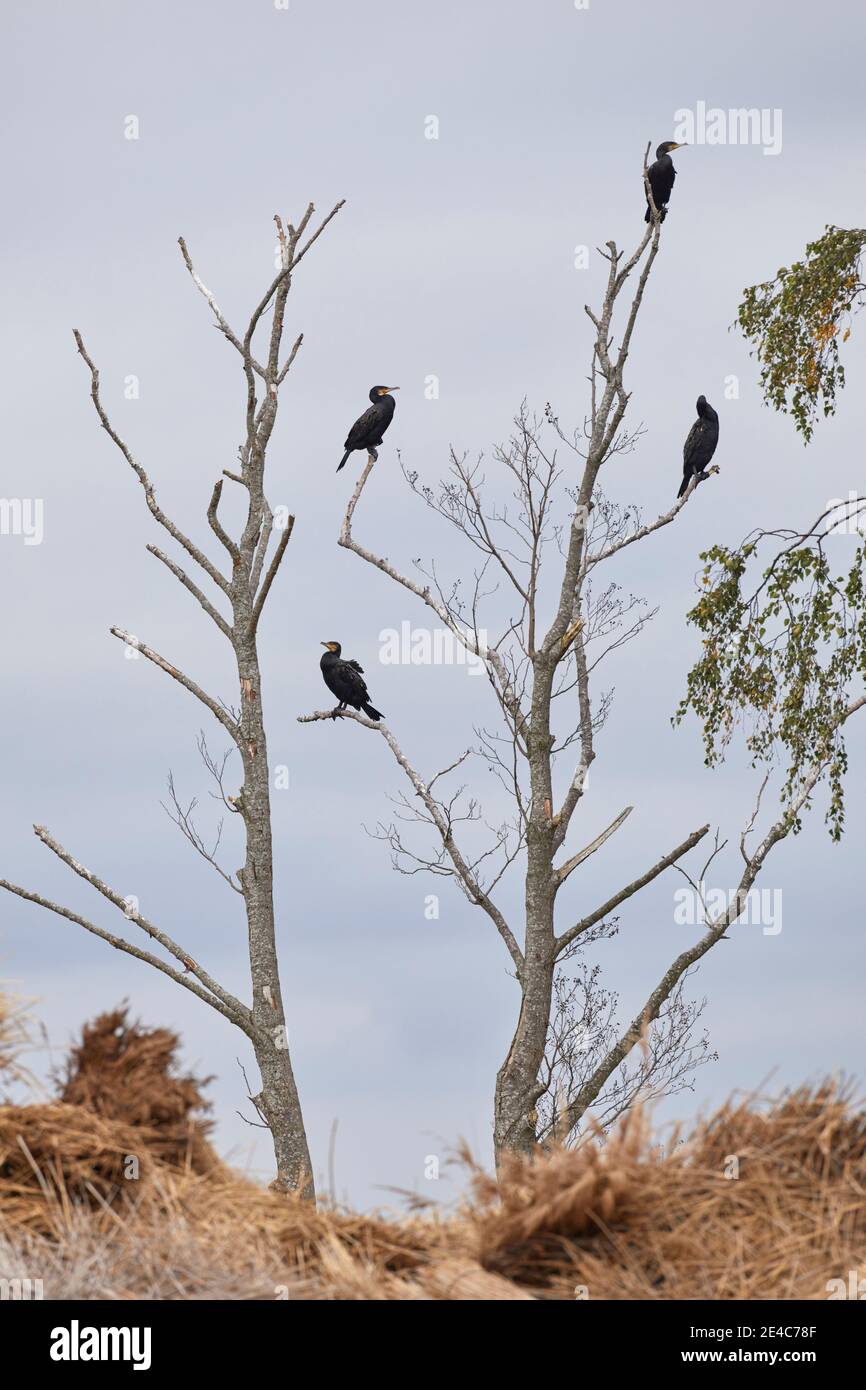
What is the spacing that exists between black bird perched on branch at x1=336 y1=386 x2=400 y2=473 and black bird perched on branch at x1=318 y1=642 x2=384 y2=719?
1998 millimetres

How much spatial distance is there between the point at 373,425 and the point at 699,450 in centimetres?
306

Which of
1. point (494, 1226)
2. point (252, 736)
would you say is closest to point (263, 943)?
point (252, 736)

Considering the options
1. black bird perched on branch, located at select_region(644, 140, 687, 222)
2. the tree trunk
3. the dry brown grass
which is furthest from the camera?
black bird perched on branch, located at select_region(644, 140, 687, 222)

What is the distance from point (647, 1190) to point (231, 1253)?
115 cm

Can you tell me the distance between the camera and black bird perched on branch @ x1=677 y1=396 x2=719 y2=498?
13.1 meters

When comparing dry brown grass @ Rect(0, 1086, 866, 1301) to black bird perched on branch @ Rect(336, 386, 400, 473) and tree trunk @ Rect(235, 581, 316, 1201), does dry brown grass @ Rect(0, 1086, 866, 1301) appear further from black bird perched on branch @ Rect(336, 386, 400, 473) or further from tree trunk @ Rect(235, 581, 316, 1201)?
black bird perched on branch @ Rect(336, 386, 400, 473)

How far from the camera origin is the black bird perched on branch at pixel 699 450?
43.0 feet

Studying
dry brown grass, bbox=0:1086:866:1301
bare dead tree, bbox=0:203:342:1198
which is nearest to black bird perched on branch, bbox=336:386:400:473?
bare dead tree, bbox=0:203:342:1198

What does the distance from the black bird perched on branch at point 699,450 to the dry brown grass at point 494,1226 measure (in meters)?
9.27

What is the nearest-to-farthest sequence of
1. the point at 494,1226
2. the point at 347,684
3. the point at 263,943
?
the point at 494,1226, the point at 263,943, the point at 347,684

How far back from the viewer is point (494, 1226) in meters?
4.02

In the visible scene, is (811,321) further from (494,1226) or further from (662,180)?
(494,1226)
